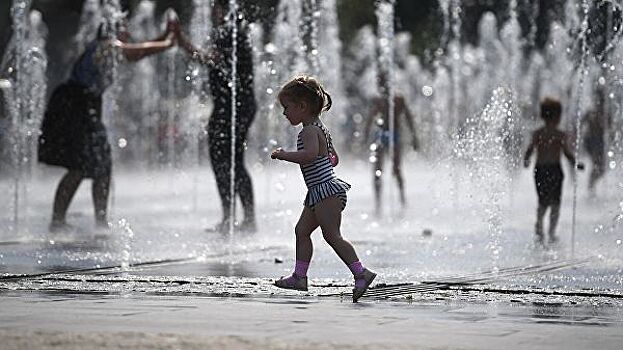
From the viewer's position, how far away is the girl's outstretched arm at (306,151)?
857 centimetres

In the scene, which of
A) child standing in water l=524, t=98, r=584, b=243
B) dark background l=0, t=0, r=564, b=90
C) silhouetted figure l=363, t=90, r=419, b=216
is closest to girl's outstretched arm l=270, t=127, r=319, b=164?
child standing in water l=524, t=98, r=584, b=243

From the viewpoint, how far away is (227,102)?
1537 cm

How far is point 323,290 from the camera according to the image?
29.5ft

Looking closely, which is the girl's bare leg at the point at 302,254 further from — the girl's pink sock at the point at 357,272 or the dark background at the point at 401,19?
the dark background at the point at 401,19

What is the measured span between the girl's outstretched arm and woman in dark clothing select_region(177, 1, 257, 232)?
20.8ft

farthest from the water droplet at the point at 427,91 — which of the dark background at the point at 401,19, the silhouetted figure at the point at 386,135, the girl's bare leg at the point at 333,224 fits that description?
the girl's bare leg at the point at 333,224

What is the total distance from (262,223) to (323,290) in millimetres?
7683

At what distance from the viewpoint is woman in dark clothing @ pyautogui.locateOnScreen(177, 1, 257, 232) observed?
15266 mm

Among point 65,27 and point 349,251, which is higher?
point 65,27

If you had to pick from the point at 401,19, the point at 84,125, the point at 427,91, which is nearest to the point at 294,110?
the point at 84,125

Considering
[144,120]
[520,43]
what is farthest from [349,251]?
[144,120]

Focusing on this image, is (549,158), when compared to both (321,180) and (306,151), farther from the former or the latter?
(306,151)

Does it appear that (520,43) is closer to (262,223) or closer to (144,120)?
(144,120)

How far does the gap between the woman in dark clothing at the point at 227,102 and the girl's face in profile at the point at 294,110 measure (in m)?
6.24
